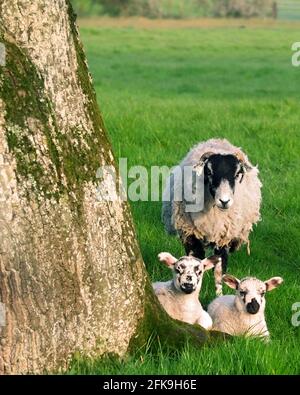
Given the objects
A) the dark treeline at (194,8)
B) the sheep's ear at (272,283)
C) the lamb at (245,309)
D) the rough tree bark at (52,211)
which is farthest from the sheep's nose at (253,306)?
the dark treeline at (194,8)

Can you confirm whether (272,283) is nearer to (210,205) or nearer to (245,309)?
(245,309)

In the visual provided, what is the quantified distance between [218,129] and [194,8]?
3704 centimetres

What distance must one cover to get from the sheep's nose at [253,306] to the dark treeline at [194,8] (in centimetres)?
4476

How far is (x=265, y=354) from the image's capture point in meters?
5.18

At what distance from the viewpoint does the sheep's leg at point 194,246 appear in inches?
344

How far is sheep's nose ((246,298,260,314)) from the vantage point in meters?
6.49

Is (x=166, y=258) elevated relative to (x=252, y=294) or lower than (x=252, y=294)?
elevated

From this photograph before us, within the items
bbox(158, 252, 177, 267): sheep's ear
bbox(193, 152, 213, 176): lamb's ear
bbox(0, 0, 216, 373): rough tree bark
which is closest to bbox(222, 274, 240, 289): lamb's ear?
bbox(158, 252, 177, 267): sheep's ear

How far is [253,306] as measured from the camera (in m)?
6.49

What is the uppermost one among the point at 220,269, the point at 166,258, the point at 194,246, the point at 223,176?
the point at 223,176

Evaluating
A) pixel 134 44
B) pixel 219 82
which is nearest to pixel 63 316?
pixel 219 82

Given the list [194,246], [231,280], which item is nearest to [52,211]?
[231,280]

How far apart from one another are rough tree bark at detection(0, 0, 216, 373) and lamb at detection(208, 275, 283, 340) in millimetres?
1501

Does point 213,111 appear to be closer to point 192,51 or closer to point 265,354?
point 265,354
